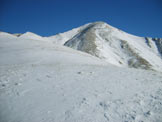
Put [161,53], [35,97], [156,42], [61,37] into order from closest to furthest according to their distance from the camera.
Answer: [35,97] → [161,53] → [156,42] → [61,37]

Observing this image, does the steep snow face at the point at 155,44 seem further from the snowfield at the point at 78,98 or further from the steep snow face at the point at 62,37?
the snowfield at the point at 78,98

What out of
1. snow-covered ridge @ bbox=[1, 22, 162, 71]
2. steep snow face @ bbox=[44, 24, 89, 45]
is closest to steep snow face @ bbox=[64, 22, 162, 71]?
snow-covered ridge @ bbox=[1, 22, 162, 71]

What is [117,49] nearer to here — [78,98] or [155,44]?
[155,44]

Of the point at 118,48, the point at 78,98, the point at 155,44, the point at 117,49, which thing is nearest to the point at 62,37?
the point at 118,48

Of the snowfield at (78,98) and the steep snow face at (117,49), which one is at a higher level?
the steep snow face at (117,49)

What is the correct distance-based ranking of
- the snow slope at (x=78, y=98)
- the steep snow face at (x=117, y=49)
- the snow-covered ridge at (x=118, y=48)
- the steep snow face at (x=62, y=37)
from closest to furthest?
1. the snow slope at (x=78, y=98)
2. the steep snow face at (x=117, y=49)
3. the snow-covered ridge at (x=118, y=48)
4. the steep snow face at (x=62, y=37)

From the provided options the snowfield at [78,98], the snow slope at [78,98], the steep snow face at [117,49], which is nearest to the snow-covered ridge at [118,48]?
the steep snow face at [117,49]

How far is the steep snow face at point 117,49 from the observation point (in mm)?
66963

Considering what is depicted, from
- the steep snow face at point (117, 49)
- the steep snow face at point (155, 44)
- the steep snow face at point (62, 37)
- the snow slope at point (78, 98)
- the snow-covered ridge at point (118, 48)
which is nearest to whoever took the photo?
the snow slope at point (78, 98)

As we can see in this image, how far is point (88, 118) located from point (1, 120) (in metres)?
3.79

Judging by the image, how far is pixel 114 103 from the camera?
6656mm

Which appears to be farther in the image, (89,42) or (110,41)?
(110,41)

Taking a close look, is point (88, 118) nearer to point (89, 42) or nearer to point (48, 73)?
point (48, 73)

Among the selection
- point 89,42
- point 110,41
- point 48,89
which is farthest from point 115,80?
point 110,41
